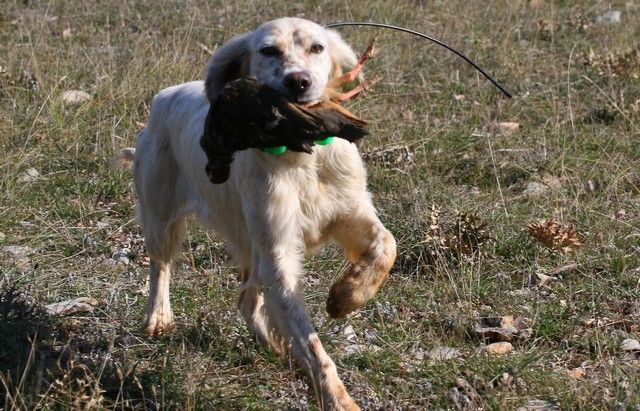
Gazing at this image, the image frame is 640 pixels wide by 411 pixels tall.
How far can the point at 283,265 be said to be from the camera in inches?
151

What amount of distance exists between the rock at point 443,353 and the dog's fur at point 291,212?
1.07 ft

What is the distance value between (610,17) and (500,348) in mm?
5600

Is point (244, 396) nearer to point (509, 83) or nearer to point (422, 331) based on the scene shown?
point (422, 331)

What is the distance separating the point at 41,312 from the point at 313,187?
122cm

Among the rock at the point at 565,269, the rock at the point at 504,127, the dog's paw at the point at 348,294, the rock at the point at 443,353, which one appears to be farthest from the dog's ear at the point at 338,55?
the rock at the point at 504,127

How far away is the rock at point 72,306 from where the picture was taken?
459 centimetres

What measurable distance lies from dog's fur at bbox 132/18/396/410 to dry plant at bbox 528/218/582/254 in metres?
→ 1.10

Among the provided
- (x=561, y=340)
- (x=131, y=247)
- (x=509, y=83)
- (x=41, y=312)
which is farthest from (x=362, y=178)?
(x=509, y=83)

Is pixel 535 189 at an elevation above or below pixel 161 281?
above

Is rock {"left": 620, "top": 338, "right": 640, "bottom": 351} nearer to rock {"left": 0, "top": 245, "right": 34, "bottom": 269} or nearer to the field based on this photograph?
the field

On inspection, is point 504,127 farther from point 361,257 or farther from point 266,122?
point 266,122

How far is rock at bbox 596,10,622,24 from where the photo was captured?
8923 mm

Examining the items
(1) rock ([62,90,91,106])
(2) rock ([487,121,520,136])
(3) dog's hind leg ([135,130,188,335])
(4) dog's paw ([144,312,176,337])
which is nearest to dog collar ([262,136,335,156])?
(4) dog's paw ([144,312,176,337])

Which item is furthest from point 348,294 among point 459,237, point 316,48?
point 459,237
